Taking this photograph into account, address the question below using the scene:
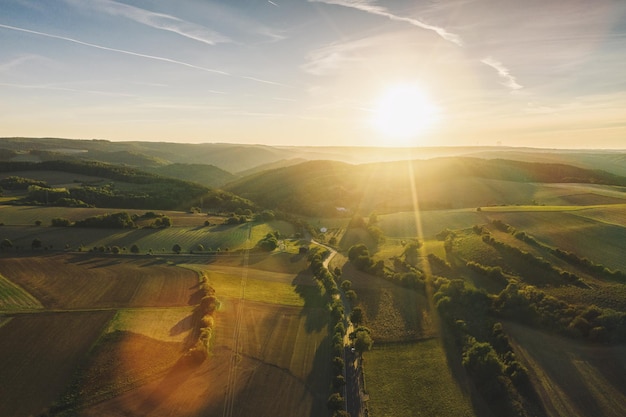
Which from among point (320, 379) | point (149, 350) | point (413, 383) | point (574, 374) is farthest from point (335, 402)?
point (574, 374)

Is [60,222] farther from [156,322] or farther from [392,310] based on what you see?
[392,310]

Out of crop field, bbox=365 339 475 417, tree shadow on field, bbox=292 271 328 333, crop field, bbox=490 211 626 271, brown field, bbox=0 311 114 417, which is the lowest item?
crop field, bbox=365 339 475 417

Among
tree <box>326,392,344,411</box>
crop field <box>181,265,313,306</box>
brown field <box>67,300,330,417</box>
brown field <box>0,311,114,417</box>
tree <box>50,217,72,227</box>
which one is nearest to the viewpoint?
brown field <box>0,311,114,417</box>

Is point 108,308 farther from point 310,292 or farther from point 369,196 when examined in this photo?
point 369,196

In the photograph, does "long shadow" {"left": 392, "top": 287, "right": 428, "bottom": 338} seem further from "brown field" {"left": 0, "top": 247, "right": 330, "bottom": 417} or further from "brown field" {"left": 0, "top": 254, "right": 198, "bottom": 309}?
"brown field" {"left": 0, "top": 254, "right": 198, "bottom": 309}

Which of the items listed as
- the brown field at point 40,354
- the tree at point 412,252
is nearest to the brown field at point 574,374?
the tree at point 412,252

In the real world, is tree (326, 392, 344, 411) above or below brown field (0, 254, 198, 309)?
below

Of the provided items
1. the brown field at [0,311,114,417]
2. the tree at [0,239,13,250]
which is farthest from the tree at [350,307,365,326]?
the tree at [0,239,13,250]

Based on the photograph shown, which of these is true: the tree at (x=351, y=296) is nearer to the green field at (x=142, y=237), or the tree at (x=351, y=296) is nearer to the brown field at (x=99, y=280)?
the brown field at (x=99, y=280)
